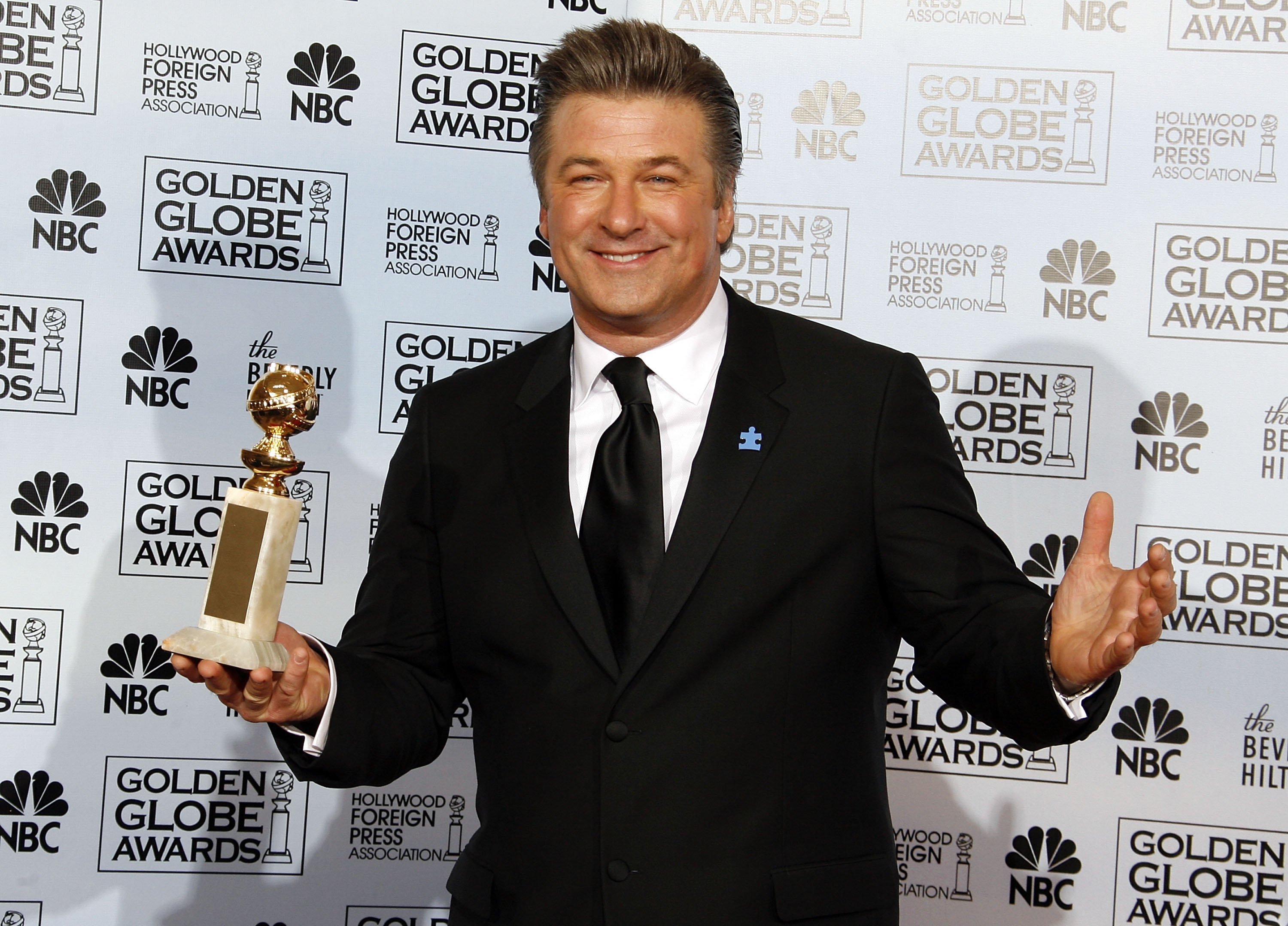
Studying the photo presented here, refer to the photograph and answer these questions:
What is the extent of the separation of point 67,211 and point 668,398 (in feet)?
6.18

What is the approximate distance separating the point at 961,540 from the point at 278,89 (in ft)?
7.08

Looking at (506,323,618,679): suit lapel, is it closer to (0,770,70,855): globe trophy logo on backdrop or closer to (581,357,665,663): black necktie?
(581,357,665,663): black necktie

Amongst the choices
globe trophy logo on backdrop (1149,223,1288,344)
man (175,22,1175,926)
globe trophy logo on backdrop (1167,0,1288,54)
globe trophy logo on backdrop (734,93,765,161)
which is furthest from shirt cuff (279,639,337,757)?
globe trophy logo on backdrop (1167,0,1288,54)

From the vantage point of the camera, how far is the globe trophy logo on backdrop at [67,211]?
2.97 m

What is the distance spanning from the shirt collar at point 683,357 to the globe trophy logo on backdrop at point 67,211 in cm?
161

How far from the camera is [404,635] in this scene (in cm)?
198

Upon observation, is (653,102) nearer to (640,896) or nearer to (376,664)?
(376,664)

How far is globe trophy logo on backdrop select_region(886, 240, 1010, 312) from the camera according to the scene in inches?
119

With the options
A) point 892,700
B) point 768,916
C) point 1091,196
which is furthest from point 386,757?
point 1091,196

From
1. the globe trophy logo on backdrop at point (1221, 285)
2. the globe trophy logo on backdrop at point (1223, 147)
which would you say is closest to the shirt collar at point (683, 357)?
the globe trophy logo on backdrop at point (1221, 285)

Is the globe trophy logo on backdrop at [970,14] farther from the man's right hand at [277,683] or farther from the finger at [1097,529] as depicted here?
the man's right hand at [277,683]

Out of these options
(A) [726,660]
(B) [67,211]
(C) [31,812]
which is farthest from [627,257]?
(C) [31,812]

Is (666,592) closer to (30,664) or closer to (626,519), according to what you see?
(626,519)

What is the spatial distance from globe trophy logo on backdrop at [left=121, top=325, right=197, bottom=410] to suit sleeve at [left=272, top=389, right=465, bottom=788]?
3.88ft
